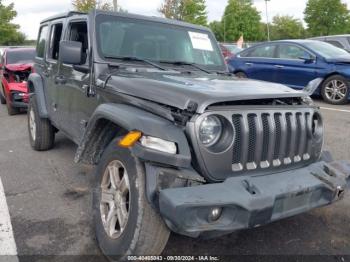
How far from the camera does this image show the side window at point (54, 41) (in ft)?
16.6

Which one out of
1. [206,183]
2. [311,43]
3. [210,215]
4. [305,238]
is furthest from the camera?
[311,43]

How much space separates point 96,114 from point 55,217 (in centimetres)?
120

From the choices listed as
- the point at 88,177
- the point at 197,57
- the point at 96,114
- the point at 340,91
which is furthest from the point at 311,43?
the point at 96,114

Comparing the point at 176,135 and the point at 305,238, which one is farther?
the point at 305,238

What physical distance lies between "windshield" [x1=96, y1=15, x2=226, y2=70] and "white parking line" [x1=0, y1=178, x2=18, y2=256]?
177 cm

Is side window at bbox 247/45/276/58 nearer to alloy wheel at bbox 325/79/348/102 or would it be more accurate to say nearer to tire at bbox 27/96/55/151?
alloy wheel at bbox 325/79/348/102

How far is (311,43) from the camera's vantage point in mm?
9992

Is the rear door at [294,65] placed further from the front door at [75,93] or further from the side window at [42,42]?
the front door at [75,93]

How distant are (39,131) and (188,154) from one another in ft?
12.1

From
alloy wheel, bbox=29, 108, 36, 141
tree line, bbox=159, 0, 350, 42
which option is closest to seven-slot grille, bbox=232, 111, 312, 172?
alloy wheel, bbox=29, 108, 36, 141

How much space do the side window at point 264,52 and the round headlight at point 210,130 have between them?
8331mm

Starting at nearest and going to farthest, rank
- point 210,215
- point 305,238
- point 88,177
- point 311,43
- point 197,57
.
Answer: point 210,215 < point 305,238 < point 197,57 < point 88,177 < point 311,43

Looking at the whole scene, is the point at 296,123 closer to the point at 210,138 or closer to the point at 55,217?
the point at 210,138

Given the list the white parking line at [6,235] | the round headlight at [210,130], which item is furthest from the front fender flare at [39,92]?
the round headlight at [210,130]
